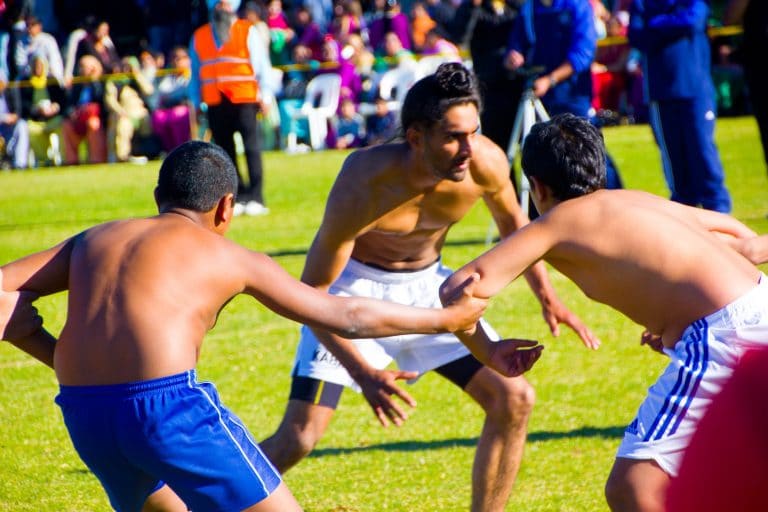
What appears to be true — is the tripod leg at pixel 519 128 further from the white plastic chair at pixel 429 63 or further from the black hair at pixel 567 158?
the white plastic chair at pixel 429 63

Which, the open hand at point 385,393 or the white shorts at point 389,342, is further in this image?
the white shorts at point 389,342

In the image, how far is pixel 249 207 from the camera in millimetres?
13664

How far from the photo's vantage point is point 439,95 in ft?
15.2

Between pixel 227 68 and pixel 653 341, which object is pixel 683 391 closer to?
pixel 653 341

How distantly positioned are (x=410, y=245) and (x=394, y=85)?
15.8 meters

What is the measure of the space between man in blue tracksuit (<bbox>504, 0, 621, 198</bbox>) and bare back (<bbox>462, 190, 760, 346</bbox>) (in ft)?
21.9

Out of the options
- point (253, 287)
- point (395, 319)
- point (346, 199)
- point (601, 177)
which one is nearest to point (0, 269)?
point (253, 287)

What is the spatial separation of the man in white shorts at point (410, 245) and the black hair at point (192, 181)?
0.96 metres

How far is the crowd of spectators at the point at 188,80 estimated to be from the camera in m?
20.5

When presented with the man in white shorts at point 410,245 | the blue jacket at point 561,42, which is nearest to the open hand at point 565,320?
the man in white shorts at point 410,245

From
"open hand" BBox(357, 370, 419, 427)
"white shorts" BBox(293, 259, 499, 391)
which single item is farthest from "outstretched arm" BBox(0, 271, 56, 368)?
"white shorts" BBox(293, 259, 499, 391)

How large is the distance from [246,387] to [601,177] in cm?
355

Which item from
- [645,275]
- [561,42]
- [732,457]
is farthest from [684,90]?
[732,457]

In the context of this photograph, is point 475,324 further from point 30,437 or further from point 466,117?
point 30,437
